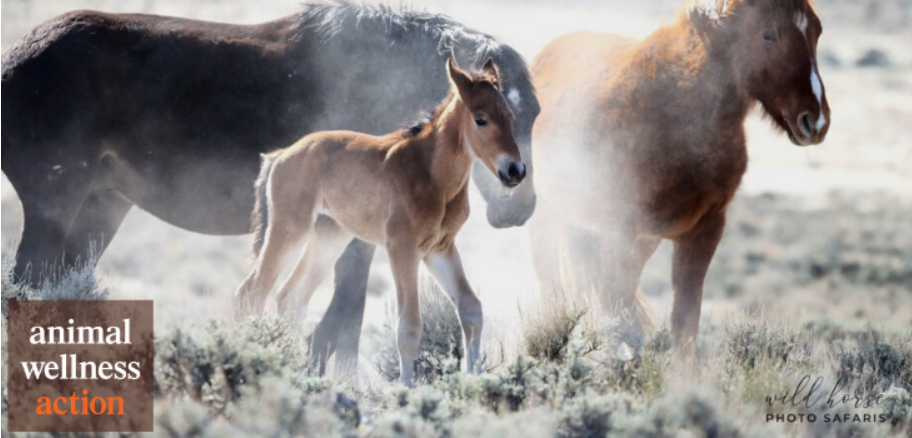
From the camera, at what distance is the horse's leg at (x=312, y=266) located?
677 centimetres

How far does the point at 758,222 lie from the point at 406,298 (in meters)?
23.5

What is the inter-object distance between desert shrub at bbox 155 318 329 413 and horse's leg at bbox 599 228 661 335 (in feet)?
7.16

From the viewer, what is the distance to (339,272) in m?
7.68

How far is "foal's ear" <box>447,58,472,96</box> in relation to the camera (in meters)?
5.85

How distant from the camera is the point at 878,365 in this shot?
7.44 metres

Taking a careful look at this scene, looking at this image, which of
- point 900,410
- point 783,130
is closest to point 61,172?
point 783,130

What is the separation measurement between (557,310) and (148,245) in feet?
54.0

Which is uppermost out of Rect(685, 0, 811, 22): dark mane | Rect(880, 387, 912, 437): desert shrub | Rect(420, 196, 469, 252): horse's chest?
Rect(685, 0, 811, 22): dark mane

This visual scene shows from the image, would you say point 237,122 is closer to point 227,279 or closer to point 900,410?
point 900,410

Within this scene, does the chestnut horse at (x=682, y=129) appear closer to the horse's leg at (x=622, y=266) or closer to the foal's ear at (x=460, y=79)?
the horse's leg at (x=622, y=266)

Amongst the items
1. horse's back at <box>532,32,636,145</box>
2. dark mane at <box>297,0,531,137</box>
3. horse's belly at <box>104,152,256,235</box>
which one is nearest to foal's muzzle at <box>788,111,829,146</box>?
horse's back at <box>532,32,636,145</box>

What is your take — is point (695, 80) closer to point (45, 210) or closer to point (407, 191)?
point (407, 191)

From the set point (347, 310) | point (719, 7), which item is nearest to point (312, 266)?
point (347, 310)

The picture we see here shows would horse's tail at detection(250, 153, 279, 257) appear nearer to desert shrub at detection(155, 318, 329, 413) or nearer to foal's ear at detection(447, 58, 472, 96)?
desert shrub at detection(155, 318, 329, 413)
